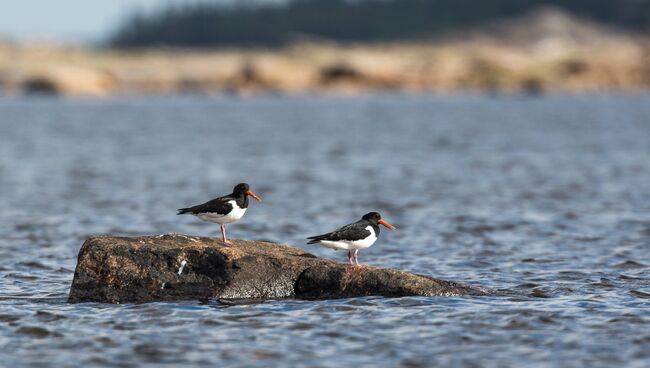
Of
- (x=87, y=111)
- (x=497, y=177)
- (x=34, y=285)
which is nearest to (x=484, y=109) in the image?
(x=87, y=111)

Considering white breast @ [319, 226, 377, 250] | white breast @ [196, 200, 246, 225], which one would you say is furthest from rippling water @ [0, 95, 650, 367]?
white breast @ [196, 200, 246, 225]

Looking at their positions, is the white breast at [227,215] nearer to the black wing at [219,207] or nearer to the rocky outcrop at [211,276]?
the black wing at [219,207]

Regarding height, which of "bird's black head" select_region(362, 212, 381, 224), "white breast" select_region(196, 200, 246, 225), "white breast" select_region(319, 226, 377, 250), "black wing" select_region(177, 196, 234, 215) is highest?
"black wing" select_region(177, 196, 234, 215)

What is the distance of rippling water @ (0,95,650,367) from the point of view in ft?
43.1

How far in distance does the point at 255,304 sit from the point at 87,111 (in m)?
90.4

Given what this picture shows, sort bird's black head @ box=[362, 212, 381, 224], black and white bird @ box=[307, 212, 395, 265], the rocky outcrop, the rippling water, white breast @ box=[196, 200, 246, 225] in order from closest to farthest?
the rippling water, the rocky outcrop, black and white bird @ box=[307, 212, 395, 265], bird's black head @ box=[362, 212, 381, 224], white breast @ box=[196, 200, 246, 225]

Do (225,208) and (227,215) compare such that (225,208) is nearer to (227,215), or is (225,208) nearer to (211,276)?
(227,215)

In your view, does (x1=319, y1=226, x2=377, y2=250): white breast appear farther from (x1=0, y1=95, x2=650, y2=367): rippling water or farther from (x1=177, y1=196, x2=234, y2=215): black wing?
(x1=177, y1=196, x2=234, y2=215): black wing

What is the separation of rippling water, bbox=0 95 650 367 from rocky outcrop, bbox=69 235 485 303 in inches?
14.3

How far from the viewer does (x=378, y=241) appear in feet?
77.2

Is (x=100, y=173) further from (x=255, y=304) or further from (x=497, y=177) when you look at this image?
(x=255, y=304)

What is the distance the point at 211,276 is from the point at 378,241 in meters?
8.38

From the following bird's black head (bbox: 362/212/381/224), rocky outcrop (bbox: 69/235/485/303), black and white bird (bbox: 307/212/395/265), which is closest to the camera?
rocky outcrop (bbox: 69/235/485/303)

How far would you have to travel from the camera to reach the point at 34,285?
17.7 metres
